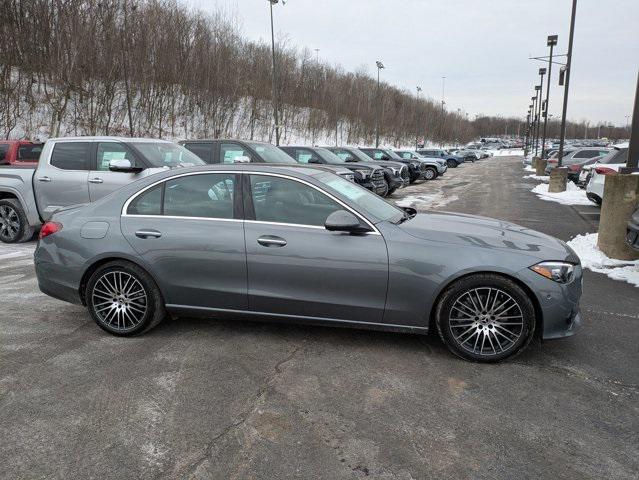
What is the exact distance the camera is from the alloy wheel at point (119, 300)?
14.7ft

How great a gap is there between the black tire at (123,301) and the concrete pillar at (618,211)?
666 cm

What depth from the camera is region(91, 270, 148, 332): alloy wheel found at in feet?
14.7

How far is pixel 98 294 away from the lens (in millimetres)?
4543

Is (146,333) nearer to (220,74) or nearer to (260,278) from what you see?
(260,278)

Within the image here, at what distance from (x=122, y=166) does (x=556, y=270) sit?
20.5 ft

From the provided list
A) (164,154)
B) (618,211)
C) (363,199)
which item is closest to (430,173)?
(618,211)

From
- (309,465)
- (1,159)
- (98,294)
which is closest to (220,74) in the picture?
(1,159)

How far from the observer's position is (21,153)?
971 centimetres

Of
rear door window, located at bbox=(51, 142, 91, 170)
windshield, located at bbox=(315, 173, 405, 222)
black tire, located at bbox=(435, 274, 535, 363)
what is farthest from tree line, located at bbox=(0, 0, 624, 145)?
black tire, located at bbox=(435, 274, 535, 363)

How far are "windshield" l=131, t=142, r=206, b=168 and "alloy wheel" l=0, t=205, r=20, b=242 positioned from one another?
2610 mm

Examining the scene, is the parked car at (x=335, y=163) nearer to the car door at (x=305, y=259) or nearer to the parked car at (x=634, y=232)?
the parked car at (x=634, y=232)

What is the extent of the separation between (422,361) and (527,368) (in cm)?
80

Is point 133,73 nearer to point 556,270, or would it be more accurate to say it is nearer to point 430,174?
point 430,174

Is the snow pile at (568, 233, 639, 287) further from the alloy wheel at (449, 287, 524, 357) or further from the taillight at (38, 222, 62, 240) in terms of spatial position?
the taillight at (38, 222, 62, 240)
